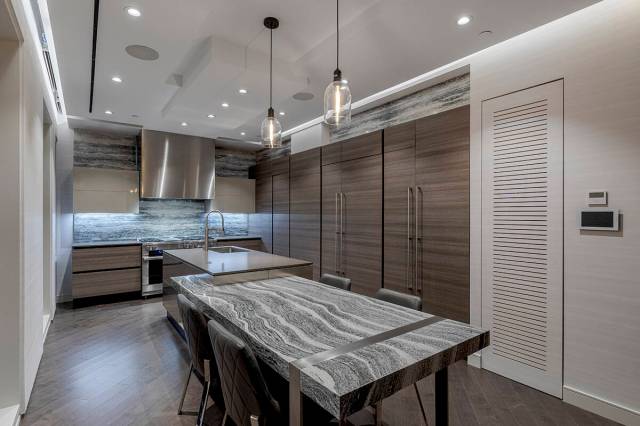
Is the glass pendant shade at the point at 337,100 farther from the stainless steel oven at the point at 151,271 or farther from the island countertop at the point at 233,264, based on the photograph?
the stainless steel oven at the point at 151,271

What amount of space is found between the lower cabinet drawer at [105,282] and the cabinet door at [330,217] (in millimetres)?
3071

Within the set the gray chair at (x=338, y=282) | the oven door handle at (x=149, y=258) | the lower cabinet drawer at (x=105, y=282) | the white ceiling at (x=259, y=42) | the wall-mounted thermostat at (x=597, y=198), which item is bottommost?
the lower cabinet drawer at (x=105, y=282)

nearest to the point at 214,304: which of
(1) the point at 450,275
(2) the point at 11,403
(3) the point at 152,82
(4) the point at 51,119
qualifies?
(2) the point at 11,403

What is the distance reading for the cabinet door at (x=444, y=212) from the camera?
2.99 meters

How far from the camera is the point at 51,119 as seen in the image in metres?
3.77

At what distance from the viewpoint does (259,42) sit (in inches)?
107

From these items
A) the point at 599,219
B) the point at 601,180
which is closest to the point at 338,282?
the point at 599,219

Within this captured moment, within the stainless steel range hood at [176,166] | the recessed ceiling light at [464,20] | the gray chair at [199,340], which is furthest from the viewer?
the stainless steel range hood at [176,166]

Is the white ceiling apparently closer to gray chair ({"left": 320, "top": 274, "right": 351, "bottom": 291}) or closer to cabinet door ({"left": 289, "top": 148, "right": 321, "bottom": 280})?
cabinet door ({"left": 289, "top": 148, "right": 321, "bottom": 280})

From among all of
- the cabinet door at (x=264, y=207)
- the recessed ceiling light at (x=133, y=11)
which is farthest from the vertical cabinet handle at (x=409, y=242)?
the cabinet door at (x=264, y=207)

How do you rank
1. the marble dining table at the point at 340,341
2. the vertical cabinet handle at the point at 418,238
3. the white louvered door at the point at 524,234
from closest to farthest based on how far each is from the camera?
the marble dining table at the point at 340,341, the white louvered door at the point at 524,234, the vertical cabinet handle at the point at 418,238

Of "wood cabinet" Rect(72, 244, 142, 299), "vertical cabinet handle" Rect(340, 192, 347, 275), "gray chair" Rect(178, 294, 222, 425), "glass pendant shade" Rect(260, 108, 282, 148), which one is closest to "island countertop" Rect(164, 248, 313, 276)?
"gray chair" Rect(178, 294, 222, 425)

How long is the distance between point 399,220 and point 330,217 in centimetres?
119

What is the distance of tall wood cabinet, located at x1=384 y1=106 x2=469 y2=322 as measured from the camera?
9.86 ft
